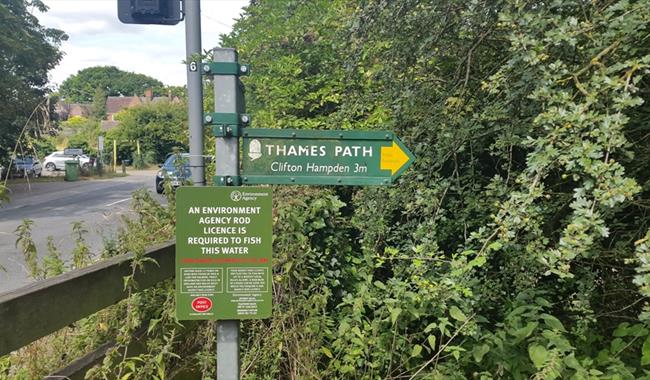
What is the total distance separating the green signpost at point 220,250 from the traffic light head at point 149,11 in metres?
2.55

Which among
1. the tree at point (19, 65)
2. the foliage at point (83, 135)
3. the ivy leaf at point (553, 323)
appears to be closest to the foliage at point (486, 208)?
the ivy leaf at point (553, 323)

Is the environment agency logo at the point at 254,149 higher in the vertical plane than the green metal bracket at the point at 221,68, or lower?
lower

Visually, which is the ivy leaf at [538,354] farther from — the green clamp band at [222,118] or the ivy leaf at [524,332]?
the green clamp band at [222,118]

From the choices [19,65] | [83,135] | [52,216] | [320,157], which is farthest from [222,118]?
[83,135]

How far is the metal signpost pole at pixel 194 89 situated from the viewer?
10.8 ft

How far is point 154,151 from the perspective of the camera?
Result: 43.4m

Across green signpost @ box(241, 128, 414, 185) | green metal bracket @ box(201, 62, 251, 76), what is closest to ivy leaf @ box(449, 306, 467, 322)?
green signpost @ box(241, 128, 414, 185)

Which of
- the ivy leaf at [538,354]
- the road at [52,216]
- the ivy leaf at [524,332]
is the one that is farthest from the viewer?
the road at [52,216]

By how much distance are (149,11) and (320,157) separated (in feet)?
8.56

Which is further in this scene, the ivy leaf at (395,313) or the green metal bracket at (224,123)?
the ivy leaf at (395,313)

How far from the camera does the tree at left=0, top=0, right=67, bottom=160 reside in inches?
738

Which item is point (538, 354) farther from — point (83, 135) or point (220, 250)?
point (83, 135)

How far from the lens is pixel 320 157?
1.93 meters

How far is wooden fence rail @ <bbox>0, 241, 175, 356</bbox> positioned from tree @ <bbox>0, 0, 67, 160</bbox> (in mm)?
18357
